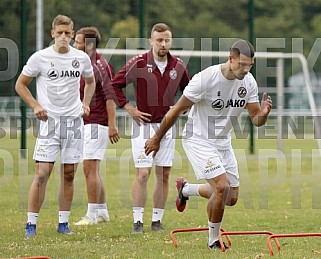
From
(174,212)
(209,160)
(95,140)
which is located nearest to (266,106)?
(209,160)

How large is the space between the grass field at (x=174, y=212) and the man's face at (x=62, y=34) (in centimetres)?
205

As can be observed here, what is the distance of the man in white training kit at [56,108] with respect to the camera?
944 cm

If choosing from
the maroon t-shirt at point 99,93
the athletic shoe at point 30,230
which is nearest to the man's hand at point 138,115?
the maroon t-shirt at point 99,93

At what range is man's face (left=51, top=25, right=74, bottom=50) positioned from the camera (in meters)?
9.43

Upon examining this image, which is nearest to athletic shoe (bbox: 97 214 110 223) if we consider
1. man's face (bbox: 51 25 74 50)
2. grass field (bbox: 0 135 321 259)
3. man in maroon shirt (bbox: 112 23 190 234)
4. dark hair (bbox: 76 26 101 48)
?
grass field (bbox: 0 135 321 259)

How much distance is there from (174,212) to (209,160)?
4.09 metres

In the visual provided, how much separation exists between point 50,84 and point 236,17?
1108 centimetres

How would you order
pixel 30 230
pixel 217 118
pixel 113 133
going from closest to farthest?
pixel 217 118
pixel 30 230
pixel 113 133

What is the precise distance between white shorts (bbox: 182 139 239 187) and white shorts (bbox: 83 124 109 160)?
2442mm

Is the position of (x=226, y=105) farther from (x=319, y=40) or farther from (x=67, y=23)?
(x=319, y=40)

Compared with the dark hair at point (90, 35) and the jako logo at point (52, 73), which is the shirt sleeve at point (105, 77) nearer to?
the dark hair at point (90, 35)

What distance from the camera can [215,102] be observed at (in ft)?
27.1

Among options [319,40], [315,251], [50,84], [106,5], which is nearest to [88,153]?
[50,84]

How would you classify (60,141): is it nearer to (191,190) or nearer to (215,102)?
(191,190)
